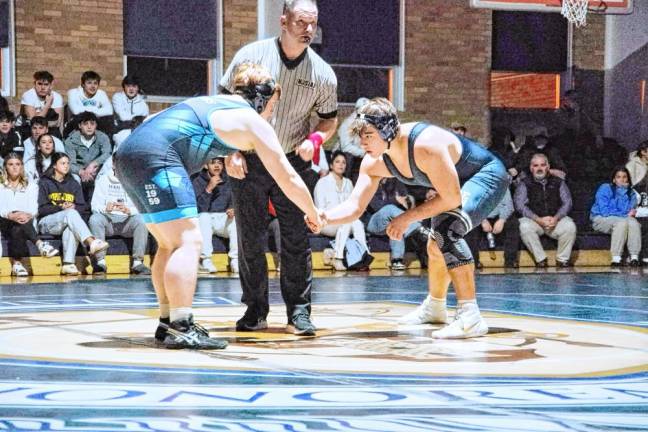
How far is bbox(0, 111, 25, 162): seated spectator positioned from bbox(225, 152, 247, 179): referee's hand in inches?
290

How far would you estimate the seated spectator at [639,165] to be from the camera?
15602 mm

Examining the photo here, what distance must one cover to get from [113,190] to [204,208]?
3.49 ft

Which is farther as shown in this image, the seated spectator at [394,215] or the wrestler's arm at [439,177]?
the seated spectator at [394,215]

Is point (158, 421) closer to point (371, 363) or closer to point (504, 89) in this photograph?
point (371, 363)

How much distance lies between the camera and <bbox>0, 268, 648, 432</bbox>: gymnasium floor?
140 inches

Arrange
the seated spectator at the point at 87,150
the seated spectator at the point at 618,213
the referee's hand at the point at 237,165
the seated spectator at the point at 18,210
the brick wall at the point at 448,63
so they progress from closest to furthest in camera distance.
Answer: the referee's hand at the point at 237,165
the seated spectator at the point at 18,210
the seated spectator at the point at 87,150
the seated spectator at the point at 618,213
the brick wall at the point at 448,63

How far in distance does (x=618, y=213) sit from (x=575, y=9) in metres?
3.06

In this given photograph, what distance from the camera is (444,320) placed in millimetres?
6840

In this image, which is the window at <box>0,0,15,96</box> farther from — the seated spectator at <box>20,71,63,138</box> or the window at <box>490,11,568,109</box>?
the window at <box>490,11,568,109</box>

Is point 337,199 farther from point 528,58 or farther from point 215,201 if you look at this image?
point 528,58

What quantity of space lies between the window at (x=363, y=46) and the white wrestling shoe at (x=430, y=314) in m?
10.8

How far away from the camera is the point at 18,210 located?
40.4ft

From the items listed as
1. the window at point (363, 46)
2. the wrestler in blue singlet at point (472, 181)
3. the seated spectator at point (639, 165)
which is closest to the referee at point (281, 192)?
the wrestler in blue singlet at point (472, 181)

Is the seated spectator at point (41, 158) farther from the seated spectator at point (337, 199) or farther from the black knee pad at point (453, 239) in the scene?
the black knee pad at point (453, 239)
